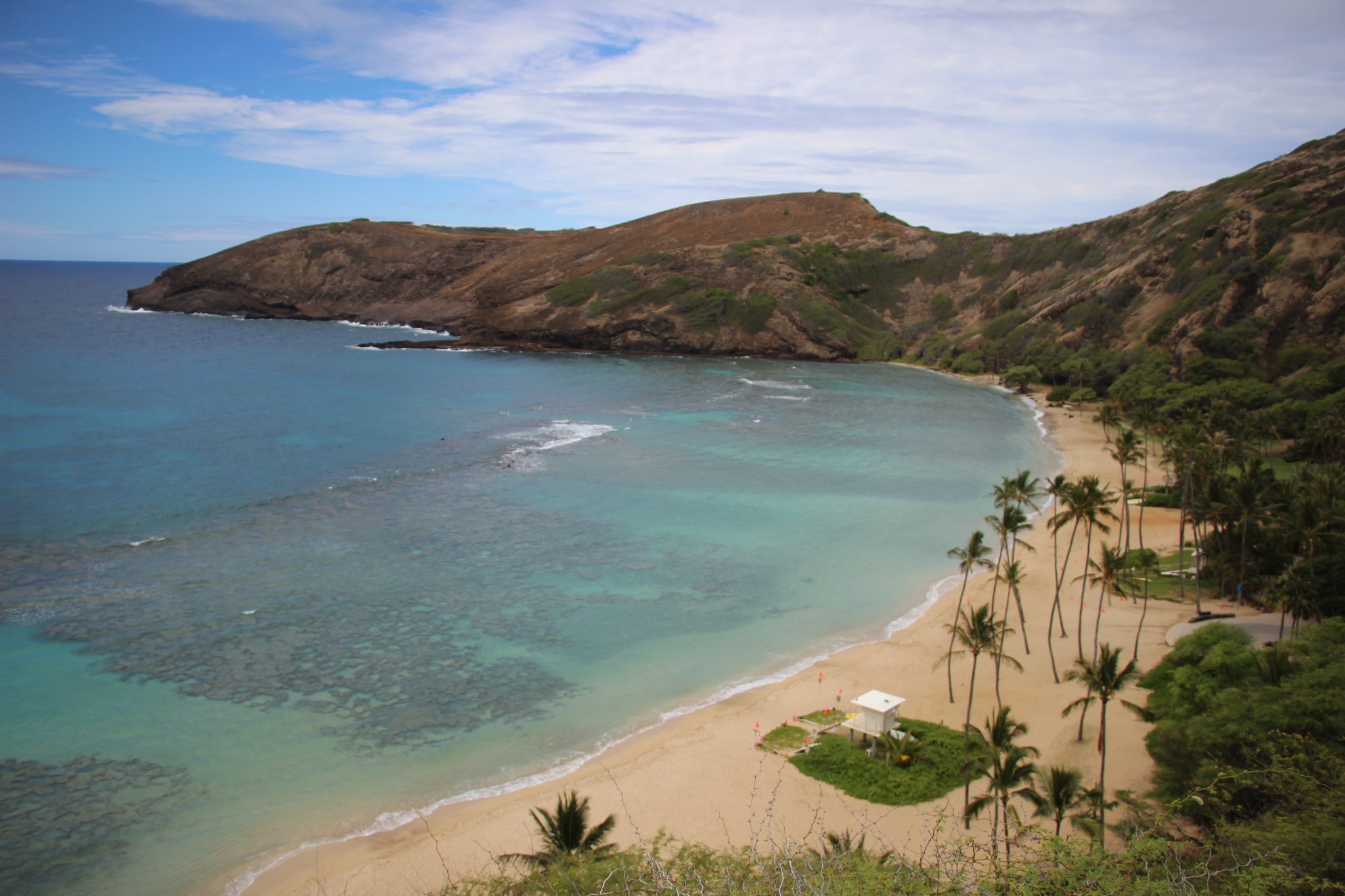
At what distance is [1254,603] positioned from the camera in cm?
3119

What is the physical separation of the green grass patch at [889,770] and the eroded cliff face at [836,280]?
62.8 metres

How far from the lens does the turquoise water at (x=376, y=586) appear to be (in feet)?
70.2

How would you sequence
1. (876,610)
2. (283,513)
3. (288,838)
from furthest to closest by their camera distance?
(283,513) < (876,610) < (288,838)

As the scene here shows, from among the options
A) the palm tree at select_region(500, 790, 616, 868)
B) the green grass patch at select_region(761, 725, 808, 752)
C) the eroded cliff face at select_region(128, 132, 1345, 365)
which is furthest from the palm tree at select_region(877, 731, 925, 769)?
the eroded cliff face at select_region(128, 132, 1345, 365)

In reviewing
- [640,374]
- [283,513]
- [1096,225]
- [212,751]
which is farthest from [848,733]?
[1096,225]

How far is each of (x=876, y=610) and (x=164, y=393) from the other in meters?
67.2

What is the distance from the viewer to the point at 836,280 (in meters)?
128

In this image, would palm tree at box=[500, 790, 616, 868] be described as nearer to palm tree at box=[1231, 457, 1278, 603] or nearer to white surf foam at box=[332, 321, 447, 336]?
palm tree at box=[1231, 457, 1278, 603]

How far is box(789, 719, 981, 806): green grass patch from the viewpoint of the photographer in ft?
70.0

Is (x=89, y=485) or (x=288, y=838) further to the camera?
(x=89, y=485)

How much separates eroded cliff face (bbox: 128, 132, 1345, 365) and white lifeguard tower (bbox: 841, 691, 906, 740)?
63219 millimetres

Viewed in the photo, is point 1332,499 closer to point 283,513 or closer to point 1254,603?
point 1254,603

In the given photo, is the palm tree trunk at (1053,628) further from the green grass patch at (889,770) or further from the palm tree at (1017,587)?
the green grass patch at (889,770)

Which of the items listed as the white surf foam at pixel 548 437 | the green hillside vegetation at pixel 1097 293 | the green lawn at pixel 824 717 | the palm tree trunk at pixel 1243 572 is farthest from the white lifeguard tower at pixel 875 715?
the green hillside vegetation at pixel 1097 293
